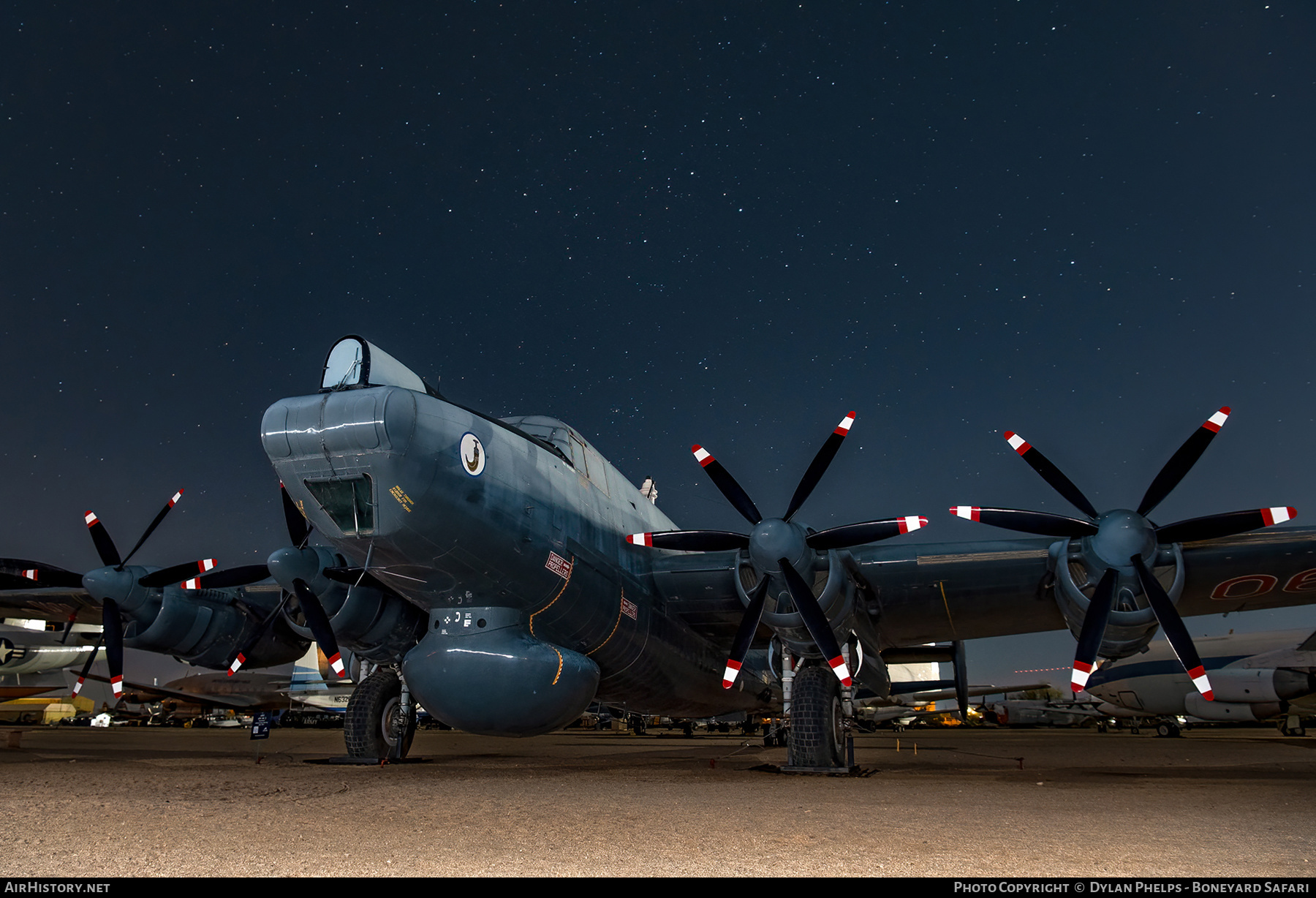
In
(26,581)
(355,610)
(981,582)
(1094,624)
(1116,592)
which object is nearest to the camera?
(1094,624)

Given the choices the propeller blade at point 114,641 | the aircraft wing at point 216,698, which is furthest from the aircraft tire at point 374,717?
the aircraft wing at point 216,698

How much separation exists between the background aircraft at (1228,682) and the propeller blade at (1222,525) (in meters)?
27.9

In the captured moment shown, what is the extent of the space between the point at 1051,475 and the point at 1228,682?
3623cm

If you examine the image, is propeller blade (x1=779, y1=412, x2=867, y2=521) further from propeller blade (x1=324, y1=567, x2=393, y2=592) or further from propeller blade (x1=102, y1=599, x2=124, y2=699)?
propeller blade (x1=102, y1=599, x2=124, y2=699)

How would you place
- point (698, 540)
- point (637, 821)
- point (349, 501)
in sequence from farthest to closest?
1. point (698, 540)
2. point (349, 501)
3. point (637, 821)

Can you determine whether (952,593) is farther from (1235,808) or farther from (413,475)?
(413,475)

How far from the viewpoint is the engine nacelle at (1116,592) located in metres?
13.2

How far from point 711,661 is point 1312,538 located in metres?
12.1

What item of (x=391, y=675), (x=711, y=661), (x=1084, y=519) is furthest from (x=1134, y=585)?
(x=391, y=675)

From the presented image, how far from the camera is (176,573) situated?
17672mm

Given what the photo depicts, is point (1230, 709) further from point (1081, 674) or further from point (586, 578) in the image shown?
point (586, 578)

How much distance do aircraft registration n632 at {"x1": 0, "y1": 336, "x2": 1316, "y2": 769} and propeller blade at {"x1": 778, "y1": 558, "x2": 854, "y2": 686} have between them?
0.04 m

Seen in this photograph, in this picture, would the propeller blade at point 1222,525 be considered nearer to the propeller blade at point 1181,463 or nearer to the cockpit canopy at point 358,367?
the propeller blade at point 1181,463

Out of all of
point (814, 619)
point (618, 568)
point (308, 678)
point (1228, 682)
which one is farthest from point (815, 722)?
point (308, 678)
